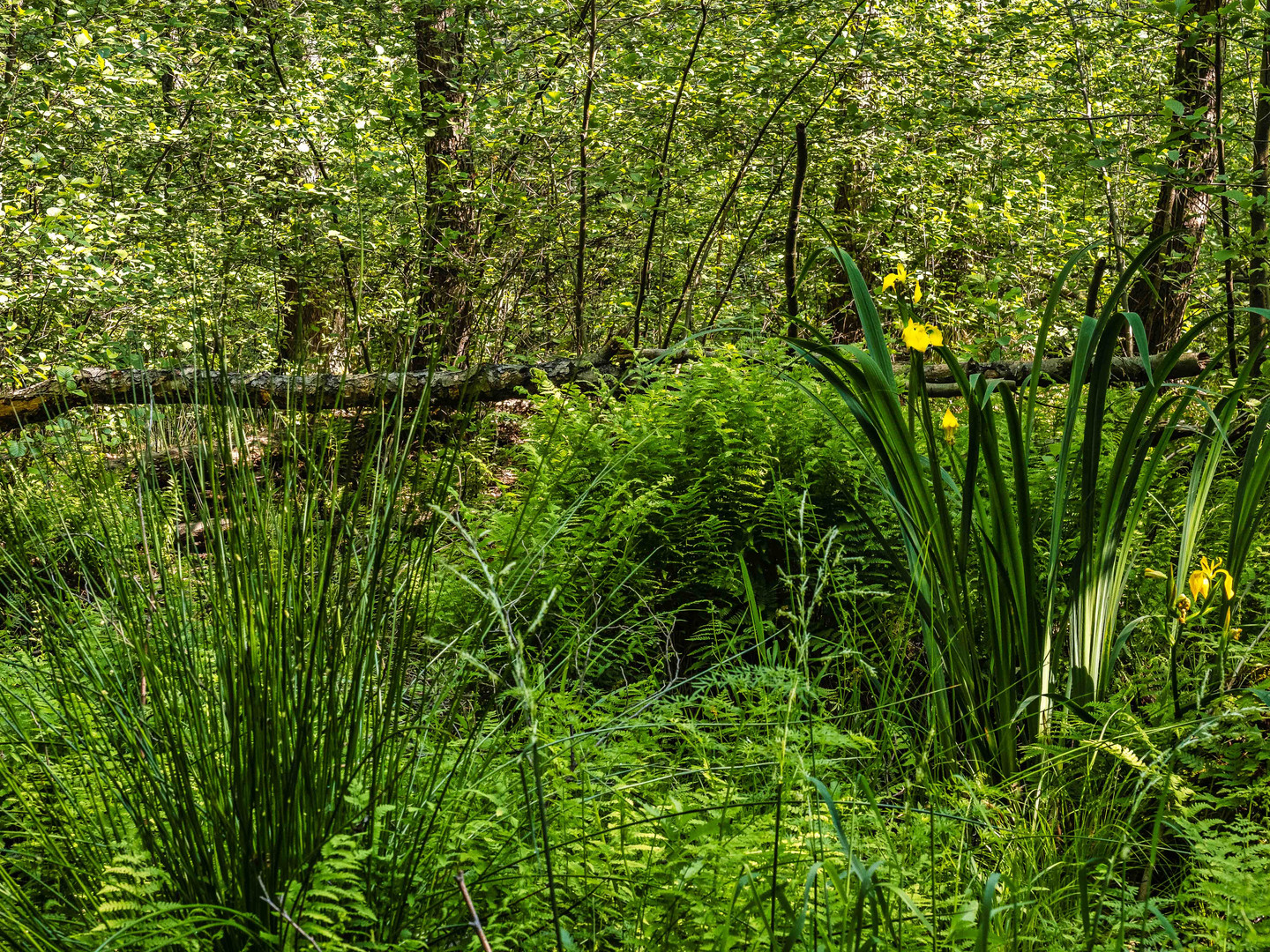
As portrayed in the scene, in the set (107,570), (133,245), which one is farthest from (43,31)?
(107,570)

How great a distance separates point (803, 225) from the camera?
7344mm

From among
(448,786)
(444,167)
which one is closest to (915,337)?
(448,786)

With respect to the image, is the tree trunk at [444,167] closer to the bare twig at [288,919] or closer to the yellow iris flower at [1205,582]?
the yellow iris flower at [1205,582]

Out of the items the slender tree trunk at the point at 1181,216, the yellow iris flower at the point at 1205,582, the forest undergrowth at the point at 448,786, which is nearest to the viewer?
the forest undergrowth at the point at 448,786

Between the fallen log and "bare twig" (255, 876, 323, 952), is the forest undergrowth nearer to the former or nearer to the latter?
"bare twig" (255, 876, 323, 952)

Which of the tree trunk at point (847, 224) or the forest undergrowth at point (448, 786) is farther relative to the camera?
the tree trunk at point (847, 224)

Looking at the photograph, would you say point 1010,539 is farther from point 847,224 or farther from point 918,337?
point 847,224

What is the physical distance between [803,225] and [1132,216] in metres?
3.19

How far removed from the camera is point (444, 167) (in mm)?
6789

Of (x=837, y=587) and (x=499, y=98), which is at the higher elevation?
(x=499, y=98)

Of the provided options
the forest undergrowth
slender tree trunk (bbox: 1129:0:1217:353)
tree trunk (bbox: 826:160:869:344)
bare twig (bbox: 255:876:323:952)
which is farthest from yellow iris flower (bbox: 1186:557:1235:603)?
tree trunk (bbox: 826:160:869:344)

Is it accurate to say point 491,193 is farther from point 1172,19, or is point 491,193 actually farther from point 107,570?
point 107,570

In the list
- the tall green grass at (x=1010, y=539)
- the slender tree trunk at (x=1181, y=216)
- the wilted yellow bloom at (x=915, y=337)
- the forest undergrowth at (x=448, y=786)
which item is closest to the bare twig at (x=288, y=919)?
the forest undergrowth at (x=448, y=786)

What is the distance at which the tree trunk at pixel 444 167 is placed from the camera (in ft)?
21.4
